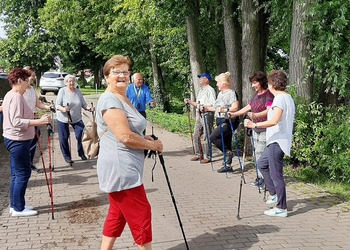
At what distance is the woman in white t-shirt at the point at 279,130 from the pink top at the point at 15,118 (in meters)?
3.13

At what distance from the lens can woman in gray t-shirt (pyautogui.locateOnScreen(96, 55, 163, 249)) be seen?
3.17 m

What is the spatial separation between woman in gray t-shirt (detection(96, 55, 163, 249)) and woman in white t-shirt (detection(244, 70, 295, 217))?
2317 mm

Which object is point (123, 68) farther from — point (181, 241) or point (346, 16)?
point (346, 16)

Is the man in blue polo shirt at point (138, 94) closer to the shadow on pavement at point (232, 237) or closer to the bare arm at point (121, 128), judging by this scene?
the shadow on pavement at point (232, 237)

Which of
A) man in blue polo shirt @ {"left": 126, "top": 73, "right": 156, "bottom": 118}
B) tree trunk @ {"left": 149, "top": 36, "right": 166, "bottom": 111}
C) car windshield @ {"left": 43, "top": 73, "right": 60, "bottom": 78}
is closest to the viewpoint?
man in blue polo shirt @ {"left": 126, "top": 73, "right": 156, "bottom": 118}

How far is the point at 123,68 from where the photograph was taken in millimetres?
3393

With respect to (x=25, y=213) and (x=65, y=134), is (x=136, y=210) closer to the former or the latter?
(x=25, y=213)

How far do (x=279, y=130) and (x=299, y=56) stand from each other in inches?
132

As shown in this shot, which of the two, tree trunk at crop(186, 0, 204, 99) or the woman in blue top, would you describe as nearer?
the woman in blue top

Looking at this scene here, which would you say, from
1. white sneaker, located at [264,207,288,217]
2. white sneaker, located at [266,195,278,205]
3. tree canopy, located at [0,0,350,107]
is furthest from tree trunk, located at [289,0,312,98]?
white sneaker, located at [264,207,288,217]

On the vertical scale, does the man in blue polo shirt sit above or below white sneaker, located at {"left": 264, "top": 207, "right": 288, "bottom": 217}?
above

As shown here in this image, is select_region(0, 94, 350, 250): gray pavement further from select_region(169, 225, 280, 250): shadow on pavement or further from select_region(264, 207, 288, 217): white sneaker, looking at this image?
select_region(264, 207, 288, 217): white sneaker

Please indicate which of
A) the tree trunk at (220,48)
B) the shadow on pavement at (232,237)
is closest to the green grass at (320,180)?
the shadow on pavement at (232,237)

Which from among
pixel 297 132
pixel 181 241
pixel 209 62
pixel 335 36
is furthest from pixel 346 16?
pixel 209 62
